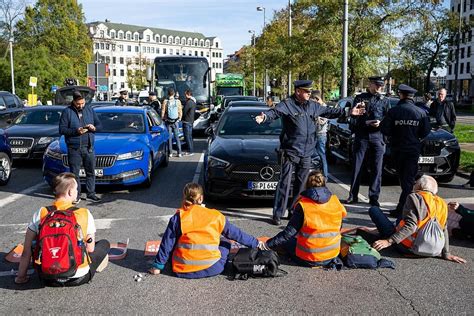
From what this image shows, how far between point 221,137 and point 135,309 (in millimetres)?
5023

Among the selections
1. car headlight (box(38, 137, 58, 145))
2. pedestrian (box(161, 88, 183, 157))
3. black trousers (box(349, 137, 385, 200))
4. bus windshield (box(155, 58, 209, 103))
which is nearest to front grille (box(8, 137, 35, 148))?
car headlight (box(38, 137, 58, 145))

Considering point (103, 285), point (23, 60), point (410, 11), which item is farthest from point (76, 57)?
point (103, 285)

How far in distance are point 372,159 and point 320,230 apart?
329 centimetres

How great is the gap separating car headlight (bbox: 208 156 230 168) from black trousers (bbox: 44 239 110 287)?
2880 mm

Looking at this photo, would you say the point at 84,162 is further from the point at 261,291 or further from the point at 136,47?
the point at 136,47

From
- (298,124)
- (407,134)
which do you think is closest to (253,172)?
(298,124)

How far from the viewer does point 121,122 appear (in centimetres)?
1045

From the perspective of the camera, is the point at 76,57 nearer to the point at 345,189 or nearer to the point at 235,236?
the point at 345,189

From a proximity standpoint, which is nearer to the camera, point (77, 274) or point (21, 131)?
point (77, 274)

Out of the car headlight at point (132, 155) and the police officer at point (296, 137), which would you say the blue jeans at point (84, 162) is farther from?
the police officer at point (296, 137)

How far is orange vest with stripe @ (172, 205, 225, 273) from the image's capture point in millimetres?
4605

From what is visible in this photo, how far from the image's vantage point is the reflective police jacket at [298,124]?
6539 millimetres

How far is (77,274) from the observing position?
171 inches

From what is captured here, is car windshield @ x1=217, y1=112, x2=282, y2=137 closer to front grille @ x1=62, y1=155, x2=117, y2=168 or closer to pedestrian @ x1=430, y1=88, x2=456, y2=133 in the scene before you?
front grille @ x1=62, y1=155, x2=117, y2=168
